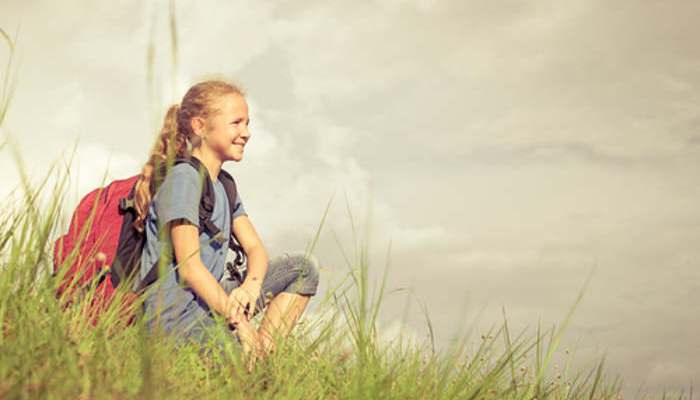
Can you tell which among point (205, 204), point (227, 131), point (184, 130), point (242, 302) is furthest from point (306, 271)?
point (184, 130)

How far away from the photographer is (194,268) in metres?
4.07

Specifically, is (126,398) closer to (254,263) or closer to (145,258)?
(145,258)

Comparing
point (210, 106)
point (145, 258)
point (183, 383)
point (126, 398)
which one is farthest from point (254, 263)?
point (126, 398)

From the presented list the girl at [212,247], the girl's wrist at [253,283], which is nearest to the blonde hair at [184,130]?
the girl at [212,247]

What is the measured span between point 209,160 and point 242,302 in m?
0.99

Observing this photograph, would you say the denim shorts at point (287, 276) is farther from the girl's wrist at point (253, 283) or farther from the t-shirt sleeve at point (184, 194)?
the t-shirt sleeve at point (184, 194)

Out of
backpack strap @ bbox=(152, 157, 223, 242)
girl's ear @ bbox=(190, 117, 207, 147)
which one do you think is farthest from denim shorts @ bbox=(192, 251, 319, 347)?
girl's ear @ bbox=(190, 117, 207, 147)

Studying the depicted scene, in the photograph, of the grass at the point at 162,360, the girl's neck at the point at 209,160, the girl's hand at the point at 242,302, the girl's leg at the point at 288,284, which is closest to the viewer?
the grass at the point at 162,360

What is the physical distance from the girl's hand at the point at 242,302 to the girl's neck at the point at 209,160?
76 cm

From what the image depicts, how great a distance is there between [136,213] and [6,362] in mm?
2393

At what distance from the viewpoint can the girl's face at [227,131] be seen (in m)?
4.70

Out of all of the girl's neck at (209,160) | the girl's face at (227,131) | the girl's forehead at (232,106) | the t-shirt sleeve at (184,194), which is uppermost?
the girl's forehead at (232,106)

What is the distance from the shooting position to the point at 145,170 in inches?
179

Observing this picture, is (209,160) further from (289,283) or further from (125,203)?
(289,283)
